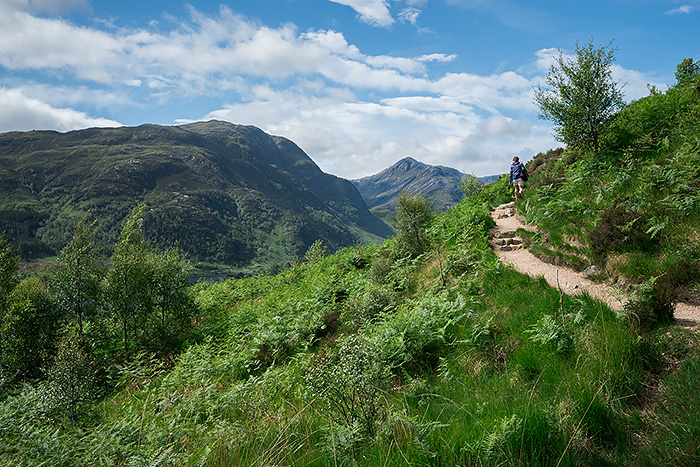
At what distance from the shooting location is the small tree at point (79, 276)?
14336 millimetres

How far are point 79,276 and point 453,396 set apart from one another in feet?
54.8

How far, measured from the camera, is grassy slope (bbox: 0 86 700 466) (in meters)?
3.21

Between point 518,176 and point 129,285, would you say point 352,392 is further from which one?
point 518,176

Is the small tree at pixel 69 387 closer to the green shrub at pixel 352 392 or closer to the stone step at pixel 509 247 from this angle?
the green shrub at pixel 352 392

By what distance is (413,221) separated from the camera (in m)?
15.3

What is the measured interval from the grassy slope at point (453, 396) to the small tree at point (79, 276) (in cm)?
632

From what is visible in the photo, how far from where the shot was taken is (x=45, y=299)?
49.1ft

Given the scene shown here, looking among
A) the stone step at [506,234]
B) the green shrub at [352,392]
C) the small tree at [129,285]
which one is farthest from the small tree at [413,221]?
the small tree at [129,285]

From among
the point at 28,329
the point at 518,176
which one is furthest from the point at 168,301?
the point at 518,176

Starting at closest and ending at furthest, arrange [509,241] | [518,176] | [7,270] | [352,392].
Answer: [352,392]
[509,241]
[7,270]
[518,176]

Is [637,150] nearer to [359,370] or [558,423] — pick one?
[558,423]

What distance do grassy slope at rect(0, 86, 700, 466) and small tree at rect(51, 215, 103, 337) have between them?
6.32 meters

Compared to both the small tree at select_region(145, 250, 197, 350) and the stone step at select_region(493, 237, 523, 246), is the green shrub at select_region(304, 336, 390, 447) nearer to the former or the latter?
the stone step at select_region(493, 237, 523, 246)

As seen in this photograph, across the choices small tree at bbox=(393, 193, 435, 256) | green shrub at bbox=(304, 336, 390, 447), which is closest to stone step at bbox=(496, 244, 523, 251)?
small tree at bbox=(393, 193, 435, 256)
